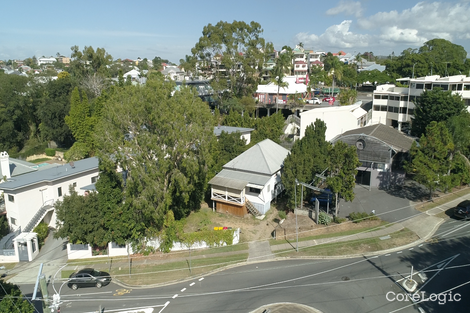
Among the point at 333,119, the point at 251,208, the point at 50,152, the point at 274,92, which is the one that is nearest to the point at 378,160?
the point at 251,208

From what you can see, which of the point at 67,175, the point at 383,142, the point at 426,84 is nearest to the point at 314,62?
the point at 426,84

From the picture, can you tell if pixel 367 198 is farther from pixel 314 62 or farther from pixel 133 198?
pixel 314 62

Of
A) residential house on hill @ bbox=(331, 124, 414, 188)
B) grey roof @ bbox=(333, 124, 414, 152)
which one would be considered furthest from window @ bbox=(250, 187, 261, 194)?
grey roof @ bbox=(333, 124, 414, 152)

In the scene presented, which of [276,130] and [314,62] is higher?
[314,62]

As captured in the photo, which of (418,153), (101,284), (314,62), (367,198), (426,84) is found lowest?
(101,284)

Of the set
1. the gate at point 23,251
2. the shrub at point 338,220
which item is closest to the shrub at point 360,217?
the shrub at point 338,220

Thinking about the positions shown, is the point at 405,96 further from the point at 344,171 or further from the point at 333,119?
the point at 344,171
